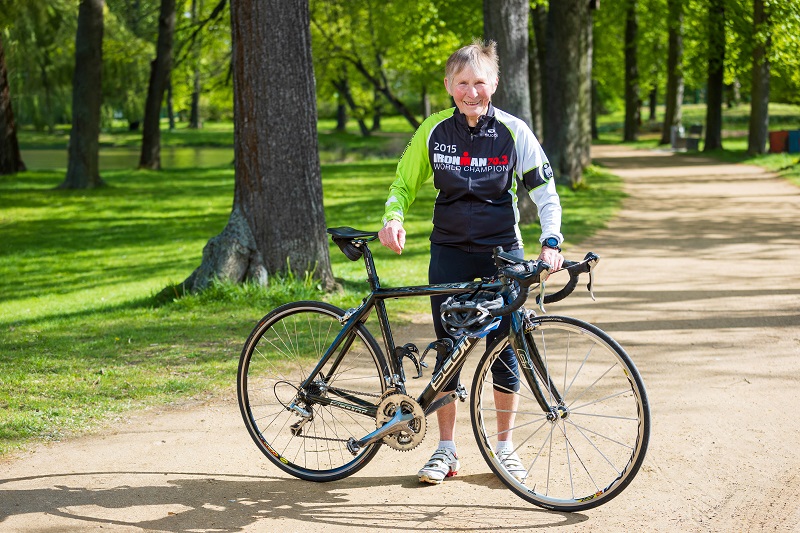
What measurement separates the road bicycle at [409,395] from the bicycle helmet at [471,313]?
19 millimetres

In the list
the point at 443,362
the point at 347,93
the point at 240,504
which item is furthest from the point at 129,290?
the point at 347,93

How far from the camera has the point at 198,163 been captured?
36094mm

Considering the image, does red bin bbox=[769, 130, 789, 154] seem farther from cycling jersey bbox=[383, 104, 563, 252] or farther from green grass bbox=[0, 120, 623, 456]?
cycling jersey bbox=[383, 104, 563, 252]

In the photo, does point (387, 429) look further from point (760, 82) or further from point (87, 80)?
point (760, 82)

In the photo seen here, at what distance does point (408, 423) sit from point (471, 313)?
60 cm

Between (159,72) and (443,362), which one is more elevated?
(159,72)

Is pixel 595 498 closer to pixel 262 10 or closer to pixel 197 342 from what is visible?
pixel 197 342

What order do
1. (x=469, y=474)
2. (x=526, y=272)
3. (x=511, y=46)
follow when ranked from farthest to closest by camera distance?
(x=511, y=46)
(x=469, y=474)
(x=526, y=272)

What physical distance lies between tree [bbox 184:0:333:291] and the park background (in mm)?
47

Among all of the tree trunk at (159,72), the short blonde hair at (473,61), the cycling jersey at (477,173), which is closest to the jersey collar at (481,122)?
the cycling jersey at (477,173)

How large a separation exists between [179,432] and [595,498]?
8.17 ft

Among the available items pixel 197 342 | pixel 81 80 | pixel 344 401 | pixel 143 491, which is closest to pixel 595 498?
pixel 344 401

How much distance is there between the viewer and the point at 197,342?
303 inches

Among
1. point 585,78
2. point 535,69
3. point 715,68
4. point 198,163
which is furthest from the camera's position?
point 198,163
